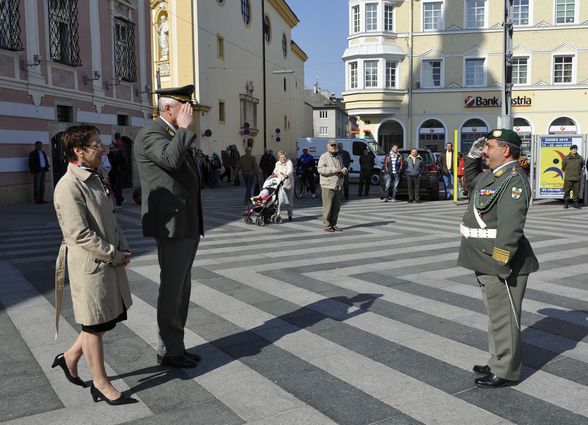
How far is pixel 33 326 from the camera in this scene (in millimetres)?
5527

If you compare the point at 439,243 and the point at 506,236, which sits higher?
the point at 506,236

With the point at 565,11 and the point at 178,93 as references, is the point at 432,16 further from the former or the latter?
the point at 178,93

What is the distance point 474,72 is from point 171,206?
125ft

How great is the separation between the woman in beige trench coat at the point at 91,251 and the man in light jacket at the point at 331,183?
8107mm

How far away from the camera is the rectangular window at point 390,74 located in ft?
128

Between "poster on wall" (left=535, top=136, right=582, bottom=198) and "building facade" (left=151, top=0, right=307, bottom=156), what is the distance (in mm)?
15313

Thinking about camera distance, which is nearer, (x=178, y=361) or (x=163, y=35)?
(x=178, y=361)

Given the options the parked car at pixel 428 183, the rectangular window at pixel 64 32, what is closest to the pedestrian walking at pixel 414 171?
the parked car at pixel 428 183

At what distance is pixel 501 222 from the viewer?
3.88m

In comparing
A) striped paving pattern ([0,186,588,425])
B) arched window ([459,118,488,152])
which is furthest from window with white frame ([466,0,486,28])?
striped paving pattern ([0,186,588,425])

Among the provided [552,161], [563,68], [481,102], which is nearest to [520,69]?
[563,68]

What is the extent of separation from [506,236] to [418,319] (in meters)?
2.00

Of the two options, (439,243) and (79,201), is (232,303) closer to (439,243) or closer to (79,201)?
(79,201)

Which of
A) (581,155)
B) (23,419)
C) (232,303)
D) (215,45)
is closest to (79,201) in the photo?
(23,419)
